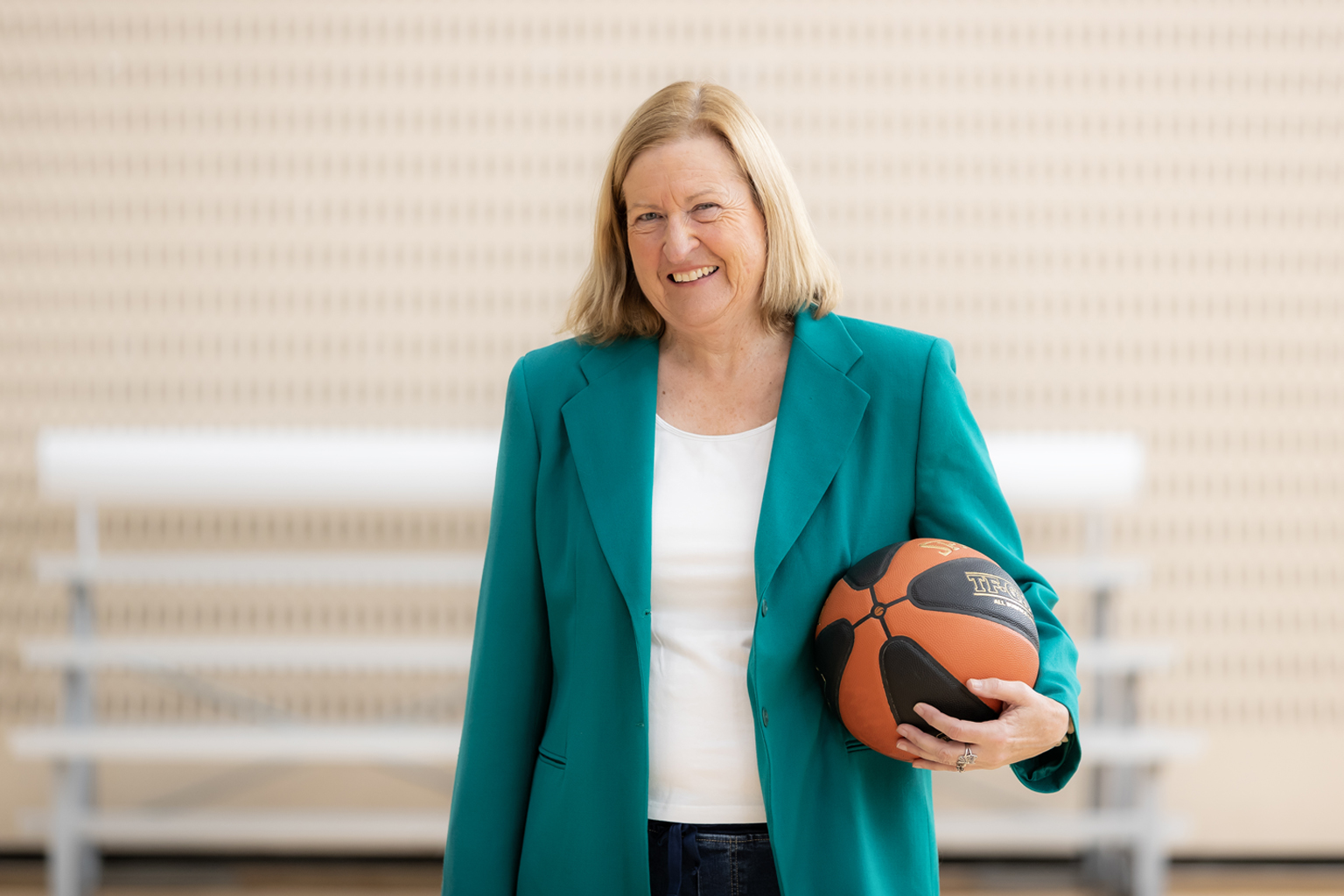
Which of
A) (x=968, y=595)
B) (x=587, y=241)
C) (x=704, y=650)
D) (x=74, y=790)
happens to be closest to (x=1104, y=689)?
(x=587, y=241)

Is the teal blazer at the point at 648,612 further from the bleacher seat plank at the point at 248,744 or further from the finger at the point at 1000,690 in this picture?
the bleacher seat plank at the point at 248,744

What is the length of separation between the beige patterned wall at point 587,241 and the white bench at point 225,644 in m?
0.36

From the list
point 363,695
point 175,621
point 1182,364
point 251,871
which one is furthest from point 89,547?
point 1182,364

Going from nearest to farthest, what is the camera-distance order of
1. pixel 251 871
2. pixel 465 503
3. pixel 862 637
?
pixel 862 637 → pixel 465 503 → pixel 251 871

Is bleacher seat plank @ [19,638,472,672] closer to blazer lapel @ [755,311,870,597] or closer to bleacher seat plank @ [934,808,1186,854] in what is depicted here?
bleacher seat plank @ [934,808,1186,854]

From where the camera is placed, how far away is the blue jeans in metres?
1.31

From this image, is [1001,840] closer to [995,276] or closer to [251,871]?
[995,276]

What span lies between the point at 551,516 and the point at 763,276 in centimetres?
45

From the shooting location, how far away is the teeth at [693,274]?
4.44 feet

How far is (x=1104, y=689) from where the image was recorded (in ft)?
11.4

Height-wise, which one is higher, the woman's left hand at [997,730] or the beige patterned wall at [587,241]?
the beige patterned wall at [587,241]

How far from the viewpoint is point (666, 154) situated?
4.42 feet

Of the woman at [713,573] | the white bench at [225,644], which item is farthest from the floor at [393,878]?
the woman at [713,573]

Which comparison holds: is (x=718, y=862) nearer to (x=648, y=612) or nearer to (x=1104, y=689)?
(x=648, y=612)
